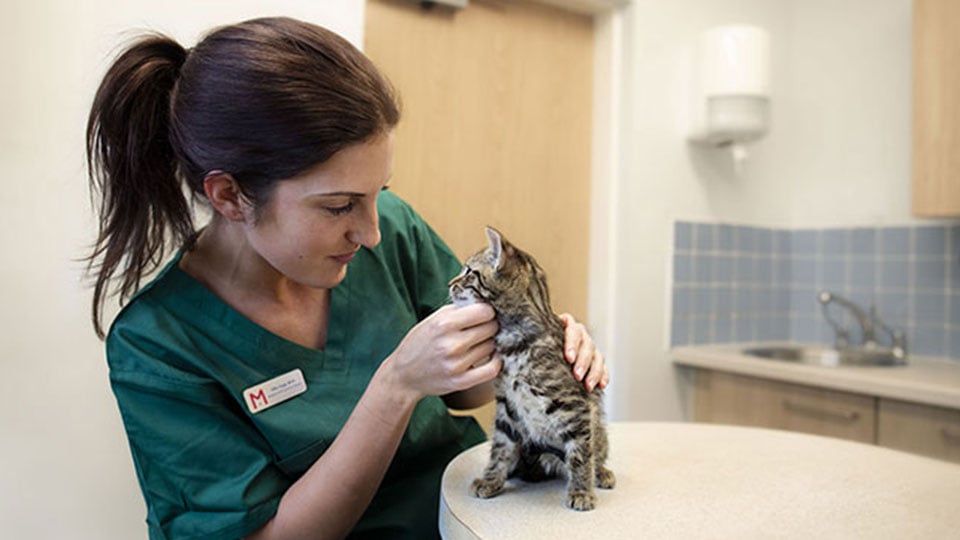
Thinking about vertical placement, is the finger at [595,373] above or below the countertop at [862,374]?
above

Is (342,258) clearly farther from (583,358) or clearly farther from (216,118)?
(583,358)

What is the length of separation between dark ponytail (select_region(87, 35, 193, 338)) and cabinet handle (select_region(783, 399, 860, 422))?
1.85m

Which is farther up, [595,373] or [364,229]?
[364,229]

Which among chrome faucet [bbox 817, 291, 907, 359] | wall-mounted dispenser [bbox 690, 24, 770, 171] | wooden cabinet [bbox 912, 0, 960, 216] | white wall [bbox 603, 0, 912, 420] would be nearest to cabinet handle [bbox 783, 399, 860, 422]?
white wall [bbox 603, 0, 912, 420]

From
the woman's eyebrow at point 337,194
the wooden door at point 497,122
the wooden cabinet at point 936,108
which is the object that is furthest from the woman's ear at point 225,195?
the wooden cabinet at point 936,108

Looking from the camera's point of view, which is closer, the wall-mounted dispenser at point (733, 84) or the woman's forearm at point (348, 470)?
the woman's forearm at point (348, 470)

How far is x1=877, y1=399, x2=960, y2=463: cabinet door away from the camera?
70.9 inches

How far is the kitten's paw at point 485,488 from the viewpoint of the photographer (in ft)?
2.82

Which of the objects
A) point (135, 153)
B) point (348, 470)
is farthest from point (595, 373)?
point (135, 153)

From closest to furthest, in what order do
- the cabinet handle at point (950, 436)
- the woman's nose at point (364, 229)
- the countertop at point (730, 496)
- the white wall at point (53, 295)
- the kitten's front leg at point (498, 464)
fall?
the countertop at point (730, 496), the kitten's front leg at point (498, 464), the woman's nose at point (364, 229), the white wall at point (53, 295), the cabinet handle at point (950, 436)

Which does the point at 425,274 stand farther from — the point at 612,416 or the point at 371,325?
the point at 612,416

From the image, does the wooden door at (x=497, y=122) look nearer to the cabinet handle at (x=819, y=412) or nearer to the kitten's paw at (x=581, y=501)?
the cabinet handle at (x=819, y=412)

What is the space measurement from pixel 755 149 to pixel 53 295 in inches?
94.9

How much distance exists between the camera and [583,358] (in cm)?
89
